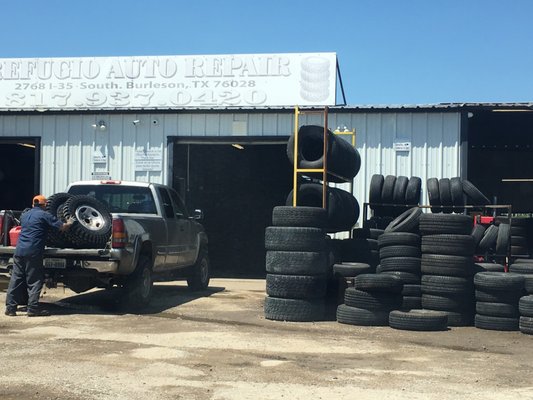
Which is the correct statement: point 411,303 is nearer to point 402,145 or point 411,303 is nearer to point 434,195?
point 434,195

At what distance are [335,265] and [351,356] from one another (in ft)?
11.7

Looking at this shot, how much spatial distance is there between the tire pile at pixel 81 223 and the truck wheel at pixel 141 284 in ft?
2.92

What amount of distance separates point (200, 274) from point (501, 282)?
21.6 ft

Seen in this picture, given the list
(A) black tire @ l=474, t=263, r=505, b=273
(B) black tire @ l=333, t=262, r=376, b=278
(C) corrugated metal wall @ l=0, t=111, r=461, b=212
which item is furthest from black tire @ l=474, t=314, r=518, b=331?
(C) corrugated metal wall @ l=0, t=111, r=461, b=212

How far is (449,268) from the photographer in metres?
10.1

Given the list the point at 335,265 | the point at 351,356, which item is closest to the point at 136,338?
the point at 351,356

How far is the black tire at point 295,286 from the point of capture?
1010cm

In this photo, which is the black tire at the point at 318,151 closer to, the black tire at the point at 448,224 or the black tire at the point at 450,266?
the black tire at the point at 448,224

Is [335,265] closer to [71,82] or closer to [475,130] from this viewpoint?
[475,130]

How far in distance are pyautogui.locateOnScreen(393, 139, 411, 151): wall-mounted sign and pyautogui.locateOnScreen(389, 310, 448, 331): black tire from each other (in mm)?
7490

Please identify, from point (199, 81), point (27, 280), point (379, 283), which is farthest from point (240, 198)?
point (379, 283)

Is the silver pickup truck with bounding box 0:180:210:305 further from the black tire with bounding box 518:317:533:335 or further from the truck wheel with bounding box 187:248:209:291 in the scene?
the black tire with bounding box 518:317:533:335

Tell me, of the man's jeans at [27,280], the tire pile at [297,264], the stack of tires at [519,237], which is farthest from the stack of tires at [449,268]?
the stack of tires at [519,237]

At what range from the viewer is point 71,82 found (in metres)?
29.3
